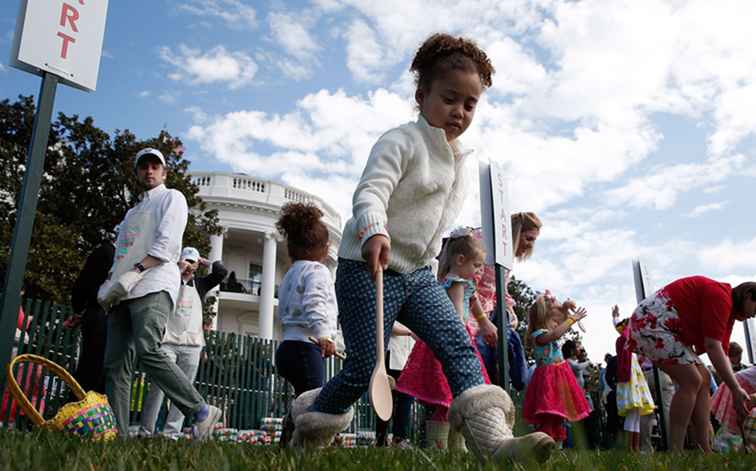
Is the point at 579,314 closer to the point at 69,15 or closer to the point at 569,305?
the point at 569,305

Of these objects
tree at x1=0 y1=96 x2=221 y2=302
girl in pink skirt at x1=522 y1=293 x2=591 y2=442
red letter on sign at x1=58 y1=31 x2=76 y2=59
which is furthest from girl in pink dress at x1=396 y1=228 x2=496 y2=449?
tree at x1=0 y1=96 x2=221 y2=302

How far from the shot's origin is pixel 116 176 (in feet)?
54.9

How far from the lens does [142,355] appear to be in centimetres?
386

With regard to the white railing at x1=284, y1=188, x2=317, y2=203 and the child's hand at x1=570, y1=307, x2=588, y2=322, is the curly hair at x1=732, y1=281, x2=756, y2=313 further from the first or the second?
the white railing at x1=284, y1=188, x2=317, y2=203

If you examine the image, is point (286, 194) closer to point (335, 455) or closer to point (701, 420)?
point (701, 420)

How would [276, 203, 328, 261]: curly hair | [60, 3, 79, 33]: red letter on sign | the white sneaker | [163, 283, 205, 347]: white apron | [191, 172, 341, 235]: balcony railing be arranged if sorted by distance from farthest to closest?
[191, 172, 341, 235]: balcony railing, [163, 283, 205, 347]: white apron, [276, 203, 328, 261]: curly hair, the white sneaker, [60, 3, 79, 33]: red letter on sign

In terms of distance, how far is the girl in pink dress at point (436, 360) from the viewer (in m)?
4.46

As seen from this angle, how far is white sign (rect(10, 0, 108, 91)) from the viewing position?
3.25 m

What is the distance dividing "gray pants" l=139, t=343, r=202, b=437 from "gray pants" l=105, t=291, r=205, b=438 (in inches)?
64.5

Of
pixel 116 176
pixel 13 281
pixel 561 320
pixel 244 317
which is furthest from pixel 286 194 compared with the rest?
pixel 13 281

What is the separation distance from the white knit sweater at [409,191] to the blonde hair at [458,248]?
1736 mm

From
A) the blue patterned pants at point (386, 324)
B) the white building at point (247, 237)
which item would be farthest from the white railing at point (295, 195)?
the blue patterned pants at point (386, 324)

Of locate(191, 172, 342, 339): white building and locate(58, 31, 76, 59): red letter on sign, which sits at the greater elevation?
locate(191, 172, 342, 339): white building

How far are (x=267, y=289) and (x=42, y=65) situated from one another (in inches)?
1160
